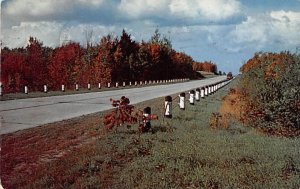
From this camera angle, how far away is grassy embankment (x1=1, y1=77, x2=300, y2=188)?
4.20 m

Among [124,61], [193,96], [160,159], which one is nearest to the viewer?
[160,159]

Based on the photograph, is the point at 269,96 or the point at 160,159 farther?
the point at 269,96

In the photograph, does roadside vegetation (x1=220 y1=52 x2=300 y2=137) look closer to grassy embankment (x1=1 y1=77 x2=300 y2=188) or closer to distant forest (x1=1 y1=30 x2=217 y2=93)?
grassy embankment (x1=1 y1=77 x2=300 y2=188)

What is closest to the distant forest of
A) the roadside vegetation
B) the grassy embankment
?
the roadside vegetation

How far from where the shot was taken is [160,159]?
15.3 ft

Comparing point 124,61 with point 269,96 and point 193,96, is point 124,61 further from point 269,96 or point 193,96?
point 193,96

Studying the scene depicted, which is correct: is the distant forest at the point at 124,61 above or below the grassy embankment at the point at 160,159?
above

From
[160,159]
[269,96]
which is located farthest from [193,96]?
[160,159]

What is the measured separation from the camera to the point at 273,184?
3.96 meters

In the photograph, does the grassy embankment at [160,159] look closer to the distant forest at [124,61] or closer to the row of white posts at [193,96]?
A: the row of white posts at [193,96]

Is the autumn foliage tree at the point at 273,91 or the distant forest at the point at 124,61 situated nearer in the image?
the autumn foliage tree at the point at 273,91

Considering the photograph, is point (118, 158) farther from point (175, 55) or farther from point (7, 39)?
point (7, 39)

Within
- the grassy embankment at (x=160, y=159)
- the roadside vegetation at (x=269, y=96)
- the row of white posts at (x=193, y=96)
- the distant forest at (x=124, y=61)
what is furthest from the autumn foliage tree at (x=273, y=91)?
the row of white posts at (x=193, y=96)

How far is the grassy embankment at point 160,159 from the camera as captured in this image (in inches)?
165
